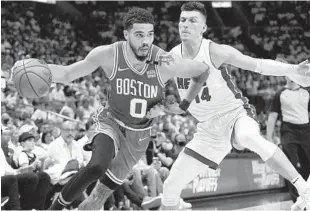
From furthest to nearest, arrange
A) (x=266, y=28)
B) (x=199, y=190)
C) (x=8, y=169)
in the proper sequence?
(x=266, y=28), (x=199, y=190), (x=8, y=169)

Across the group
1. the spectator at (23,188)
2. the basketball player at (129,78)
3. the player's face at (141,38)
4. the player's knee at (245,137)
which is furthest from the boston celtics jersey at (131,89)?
the spectator at (23,188)

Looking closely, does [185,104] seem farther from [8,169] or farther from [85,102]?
[85,102]

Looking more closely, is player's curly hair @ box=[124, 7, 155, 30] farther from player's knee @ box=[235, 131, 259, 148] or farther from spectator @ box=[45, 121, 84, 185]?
spectator @ box=[45, 121, 84, 185]

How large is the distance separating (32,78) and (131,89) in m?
0.82

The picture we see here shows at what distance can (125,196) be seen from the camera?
340 inches

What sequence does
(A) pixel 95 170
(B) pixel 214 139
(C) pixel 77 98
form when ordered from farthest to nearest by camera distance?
(C) pixel 77 98 < (B) pixel 214 139 < (A) pixel 95 170

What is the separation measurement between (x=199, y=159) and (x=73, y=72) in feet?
4.95

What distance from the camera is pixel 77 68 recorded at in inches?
182

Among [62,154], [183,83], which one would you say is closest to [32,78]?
[183,83]

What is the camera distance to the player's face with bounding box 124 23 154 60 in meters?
4.67

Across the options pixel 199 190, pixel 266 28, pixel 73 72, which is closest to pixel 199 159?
pixel 73 72

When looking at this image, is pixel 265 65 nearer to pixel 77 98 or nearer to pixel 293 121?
pixel 293 121

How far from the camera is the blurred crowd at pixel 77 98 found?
7.32 metres

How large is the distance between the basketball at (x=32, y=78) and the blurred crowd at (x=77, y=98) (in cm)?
80
